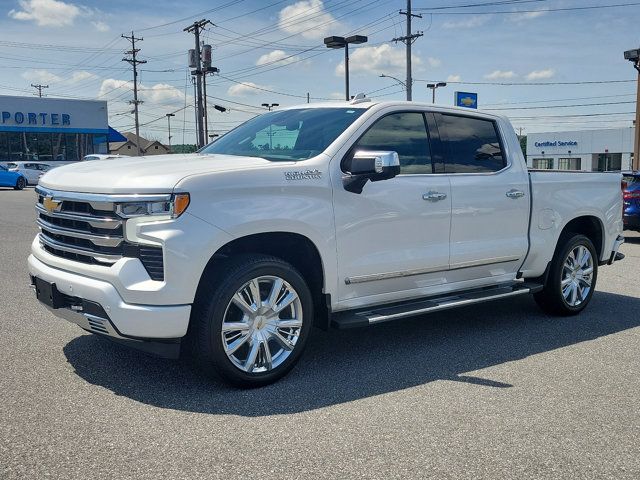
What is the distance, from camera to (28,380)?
444 centimetres

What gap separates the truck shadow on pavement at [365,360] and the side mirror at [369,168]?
4.48 ft

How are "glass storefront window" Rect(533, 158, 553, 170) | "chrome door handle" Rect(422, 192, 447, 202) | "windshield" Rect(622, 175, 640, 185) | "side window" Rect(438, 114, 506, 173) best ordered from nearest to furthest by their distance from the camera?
"chrome door handle" Rect(422, 192, 447, 202) → "side window" Rect(438, 114, 506, 173) → "windshield" Rect(622, 175, 640, 185) → "glass storefront window" Rect(533, 158, 553, 170)

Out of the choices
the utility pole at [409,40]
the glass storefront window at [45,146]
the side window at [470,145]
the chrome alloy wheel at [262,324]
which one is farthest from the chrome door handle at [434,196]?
the glass storefront window at [45,146]

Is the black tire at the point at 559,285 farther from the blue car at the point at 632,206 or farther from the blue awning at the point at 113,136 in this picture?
the blue awning at the point at 113,136

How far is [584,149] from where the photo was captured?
76.1 m

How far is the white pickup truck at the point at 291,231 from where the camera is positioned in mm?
4016

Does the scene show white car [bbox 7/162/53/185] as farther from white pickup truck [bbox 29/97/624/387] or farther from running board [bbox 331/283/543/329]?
running board [bbox 331/283/543/329]

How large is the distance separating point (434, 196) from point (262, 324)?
182 cm

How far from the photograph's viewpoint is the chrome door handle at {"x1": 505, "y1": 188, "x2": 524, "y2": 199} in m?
5.93

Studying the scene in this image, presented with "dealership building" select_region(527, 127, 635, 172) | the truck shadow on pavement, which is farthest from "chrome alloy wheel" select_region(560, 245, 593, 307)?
"dealership building" select_region(527, 127, 635, 172)

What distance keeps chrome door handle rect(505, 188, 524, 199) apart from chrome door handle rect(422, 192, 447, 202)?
34.5 inches

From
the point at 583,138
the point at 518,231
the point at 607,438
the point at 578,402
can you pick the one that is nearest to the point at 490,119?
the point at 518,231

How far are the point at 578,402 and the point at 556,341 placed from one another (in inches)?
62.1

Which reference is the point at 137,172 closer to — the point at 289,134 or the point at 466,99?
the point at 289,134
